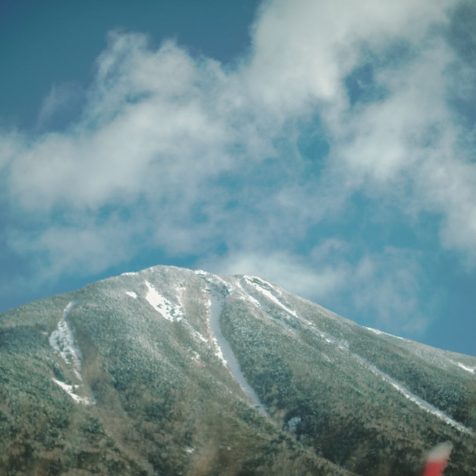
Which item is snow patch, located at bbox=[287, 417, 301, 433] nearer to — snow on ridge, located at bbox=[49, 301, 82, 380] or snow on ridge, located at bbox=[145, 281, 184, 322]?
snow on ridge, located at bbox=[49, 301, 82, 380]

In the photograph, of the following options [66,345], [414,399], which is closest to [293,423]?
[414,399]

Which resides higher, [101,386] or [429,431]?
[429,431]

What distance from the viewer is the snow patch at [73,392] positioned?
3462 inches

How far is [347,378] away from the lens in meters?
119

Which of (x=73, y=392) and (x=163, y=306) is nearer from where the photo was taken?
(x=73, y=392)

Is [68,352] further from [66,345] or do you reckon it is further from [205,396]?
[205,396]

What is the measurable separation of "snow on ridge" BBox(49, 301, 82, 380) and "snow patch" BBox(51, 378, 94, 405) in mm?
6263

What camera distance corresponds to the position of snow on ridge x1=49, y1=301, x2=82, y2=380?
10659 centimetres

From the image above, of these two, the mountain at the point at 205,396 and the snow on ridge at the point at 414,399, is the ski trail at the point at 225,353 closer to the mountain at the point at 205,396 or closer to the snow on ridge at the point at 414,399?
the mountain at the point at 205,396

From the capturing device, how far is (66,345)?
4574 inches

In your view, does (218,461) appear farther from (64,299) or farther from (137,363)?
(64,299)

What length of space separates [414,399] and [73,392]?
306ft

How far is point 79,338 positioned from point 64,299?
4401 centimetres

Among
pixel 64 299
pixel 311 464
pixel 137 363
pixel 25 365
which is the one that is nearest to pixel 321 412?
pixel 311 464
